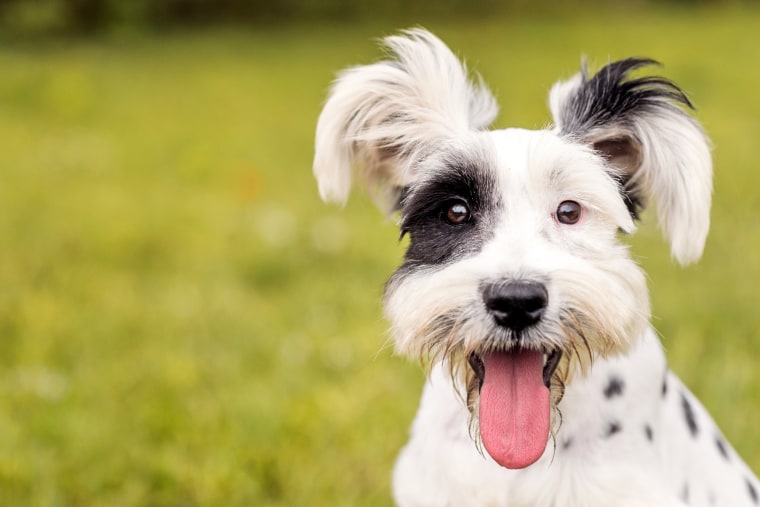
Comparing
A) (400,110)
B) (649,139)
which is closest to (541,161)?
(649,139)

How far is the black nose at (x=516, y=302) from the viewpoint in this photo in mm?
2529

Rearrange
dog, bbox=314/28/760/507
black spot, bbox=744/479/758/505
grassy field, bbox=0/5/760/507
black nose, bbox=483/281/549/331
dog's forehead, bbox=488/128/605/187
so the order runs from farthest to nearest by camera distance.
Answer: grassy field, bbox=0/5/760/507 → black spot, bbox=744/479/758/505 → dog's forehead, bbox=488/128/605/187 → dog, bbox=314/28/760/507 → black nose, bbox=483/281/549/331

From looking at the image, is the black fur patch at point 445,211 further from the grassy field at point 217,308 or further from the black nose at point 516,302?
the grassy field at point 217,308

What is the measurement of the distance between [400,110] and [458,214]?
479 millimetres

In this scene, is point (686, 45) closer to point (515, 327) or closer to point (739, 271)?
point (739, 271)

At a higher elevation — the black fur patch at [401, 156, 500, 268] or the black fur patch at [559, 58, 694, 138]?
the black fur patch at [559, 58, 694, 138]

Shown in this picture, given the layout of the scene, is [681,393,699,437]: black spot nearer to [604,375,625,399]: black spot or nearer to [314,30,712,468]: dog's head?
[604,375,625,399]: black spot

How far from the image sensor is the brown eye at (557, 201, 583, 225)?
2834 mm

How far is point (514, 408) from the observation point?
2729 mm

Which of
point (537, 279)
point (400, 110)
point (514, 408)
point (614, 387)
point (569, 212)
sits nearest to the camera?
point (537, 279)

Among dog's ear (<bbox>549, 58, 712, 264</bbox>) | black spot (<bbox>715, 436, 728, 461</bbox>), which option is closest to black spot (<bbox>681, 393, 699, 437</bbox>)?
black spot (<bbox>715, 436, 728, 461</bbox>)

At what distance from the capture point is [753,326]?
553 cm

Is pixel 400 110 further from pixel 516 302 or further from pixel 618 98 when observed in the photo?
pixel 516 302

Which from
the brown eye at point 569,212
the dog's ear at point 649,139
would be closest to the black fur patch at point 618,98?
the dog's ear at point 649,139
